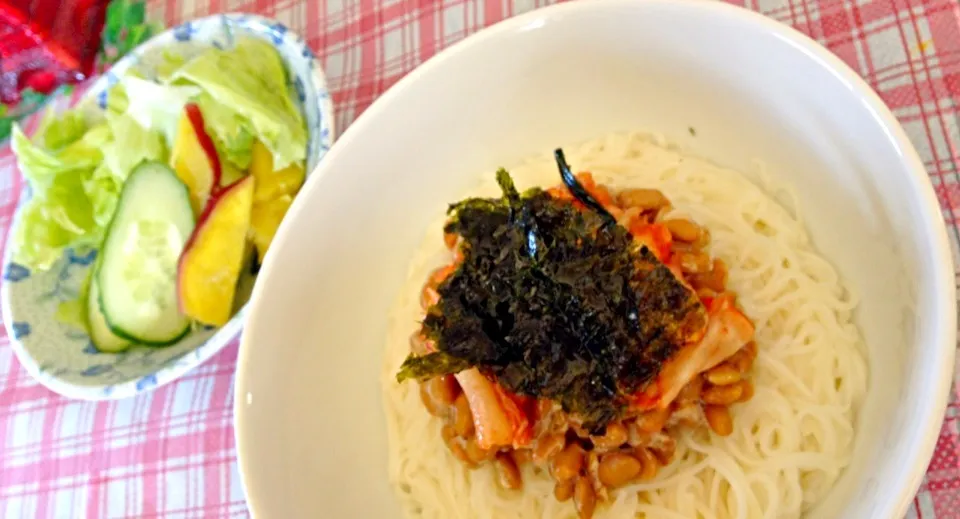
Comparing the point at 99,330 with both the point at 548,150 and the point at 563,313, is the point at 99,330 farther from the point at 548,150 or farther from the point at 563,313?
the point at 563,313

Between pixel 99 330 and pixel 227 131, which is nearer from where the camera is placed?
pixel 99 330

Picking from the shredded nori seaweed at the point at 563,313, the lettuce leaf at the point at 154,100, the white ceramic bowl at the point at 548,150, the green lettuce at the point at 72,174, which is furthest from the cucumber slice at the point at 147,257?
the shredded nori seaweed at the point at 563,313

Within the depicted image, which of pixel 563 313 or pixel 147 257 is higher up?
pixel 563 313

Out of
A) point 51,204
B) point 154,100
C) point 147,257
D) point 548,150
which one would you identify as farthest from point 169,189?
point 548,150

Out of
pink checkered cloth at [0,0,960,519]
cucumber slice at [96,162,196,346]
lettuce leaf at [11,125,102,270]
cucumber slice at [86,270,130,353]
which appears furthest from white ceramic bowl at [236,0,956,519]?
lettuce leaf at [11,125,102,270]

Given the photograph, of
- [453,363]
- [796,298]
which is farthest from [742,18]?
[453,363]

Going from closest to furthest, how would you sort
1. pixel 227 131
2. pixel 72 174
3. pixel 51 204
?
1. pixel 227 131
2. pixel 51 204
3. pixel 72 174
